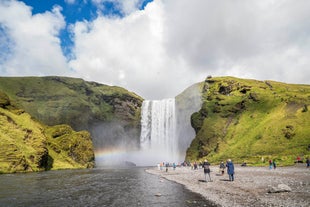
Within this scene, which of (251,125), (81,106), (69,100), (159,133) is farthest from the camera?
(69,100)

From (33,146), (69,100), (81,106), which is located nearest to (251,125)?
(33,146)

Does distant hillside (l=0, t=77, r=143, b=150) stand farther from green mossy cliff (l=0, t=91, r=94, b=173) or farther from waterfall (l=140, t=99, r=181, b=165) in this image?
green mossy cliff (l=0, t=91, r=94, b=173)

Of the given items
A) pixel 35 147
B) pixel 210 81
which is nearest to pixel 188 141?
pixel 210 81

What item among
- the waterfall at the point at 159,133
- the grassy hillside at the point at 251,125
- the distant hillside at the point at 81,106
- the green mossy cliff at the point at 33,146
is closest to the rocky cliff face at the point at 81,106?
the distant hillside at the point at 81,106

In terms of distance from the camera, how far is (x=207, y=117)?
108m

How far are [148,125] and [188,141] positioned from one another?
23.6 metres

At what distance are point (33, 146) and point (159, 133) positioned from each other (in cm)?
6980

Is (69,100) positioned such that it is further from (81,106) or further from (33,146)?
(33,146)

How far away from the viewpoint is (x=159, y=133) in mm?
131750

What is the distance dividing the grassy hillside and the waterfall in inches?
752

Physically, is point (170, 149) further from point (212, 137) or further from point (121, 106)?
point (121, 106)

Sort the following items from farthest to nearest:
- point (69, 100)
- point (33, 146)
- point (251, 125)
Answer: point (69, 100), point (251, 125), point (33, 146)

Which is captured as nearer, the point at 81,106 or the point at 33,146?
the point at 33,146

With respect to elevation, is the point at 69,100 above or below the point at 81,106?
above
